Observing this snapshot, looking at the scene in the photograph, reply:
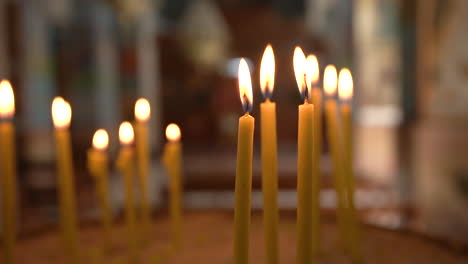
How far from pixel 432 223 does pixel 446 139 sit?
0.34m

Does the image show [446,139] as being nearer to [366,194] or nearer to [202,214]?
[202,214]

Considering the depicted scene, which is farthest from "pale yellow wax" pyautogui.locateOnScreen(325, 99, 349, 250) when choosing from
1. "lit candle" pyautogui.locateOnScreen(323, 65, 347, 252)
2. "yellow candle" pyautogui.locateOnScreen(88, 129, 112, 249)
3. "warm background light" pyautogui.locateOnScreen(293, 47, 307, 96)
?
"yellow candle" pyautogui.locateOnScreen(88, 129, 112, 249)

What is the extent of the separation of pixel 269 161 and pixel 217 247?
1.40 feet

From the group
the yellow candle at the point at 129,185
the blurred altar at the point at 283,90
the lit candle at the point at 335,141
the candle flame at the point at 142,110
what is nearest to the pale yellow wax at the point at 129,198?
the yellow candle at the point at 129,185

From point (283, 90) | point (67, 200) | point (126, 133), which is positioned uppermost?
point (283, 90)

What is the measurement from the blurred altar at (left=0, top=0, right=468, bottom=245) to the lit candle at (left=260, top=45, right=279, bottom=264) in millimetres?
1115

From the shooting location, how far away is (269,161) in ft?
1.42

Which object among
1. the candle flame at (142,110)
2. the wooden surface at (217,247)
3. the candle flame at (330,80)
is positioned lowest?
the wooden surface at (217,247)

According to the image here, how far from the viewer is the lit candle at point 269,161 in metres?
0.42

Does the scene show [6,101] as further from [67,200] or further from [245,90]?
[245,90]

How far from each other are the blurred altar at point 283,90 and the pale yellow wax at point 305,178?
112cm

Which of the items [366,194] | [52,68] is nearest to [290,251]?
[366,194]

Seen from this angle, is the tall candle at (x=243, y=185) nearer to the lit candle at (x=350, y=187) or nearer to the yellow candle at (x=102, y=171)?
the lit candle at (x=350, y=187)

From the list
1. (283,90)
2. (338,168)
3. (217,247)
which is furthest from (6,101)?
(283,90)
